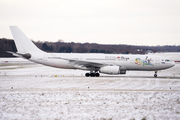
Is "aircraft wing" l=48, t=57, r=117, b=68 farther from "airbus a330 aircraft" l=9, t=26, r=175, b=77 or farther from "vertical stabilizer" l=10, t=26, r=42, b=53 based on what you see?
"vertical stabilizer" l=10, t=26, r=42, b=53

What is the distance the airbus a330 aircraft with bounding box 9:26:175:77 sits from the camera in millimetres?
31094

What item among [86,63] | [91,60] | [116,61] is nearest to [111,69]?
[116,61]

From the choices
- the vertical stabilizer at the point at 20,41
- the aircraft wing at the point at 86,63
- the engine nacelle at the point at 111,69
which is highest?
the vertical stabilizer at the point at 20,41

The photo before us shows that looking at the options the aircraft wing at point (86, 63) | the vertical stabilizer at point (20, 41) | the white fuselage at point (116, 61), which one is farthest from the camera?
the vertical stabilizer at point (20, 41)

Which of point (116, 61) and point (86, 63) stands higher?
point (116, 61)

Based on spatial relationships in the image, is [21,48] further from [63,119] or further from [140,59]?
[63,119]

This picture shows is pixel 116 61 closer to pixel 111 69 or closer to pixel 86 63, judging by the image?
pixel 111 69

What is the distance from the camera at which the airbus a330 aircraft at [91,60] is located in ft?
102

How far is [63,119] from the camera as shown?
1079 centimetres

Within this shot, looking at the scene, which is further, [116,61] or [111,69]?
[116,61]

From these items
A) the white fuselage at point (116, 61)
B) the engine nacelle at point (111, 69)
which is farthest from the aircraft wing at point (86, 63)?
the engine nacelle at point (111, 69)

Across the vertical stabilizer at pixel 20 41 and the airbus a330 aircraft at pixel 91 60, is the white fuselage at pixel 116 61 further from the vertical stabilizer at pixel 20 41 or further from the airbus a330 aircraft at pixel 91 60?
the vertical stabilizer at pixel 20 41

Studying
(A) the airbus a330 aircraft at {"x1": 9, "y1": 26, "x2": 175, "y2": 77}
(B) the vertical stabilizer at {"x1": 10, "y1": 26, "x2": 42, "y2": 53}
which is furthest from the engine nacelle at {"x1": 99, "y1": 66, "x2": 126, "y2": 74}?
(B) the vertical stabilizer at {"x1": 10, "y1": 26, "x2": 42, "y2": 53}

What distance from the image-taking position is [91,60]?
3212 cm
